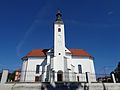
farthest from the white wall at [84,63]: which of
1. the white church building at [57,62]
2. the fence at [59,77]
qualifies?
the fence at [59,77]

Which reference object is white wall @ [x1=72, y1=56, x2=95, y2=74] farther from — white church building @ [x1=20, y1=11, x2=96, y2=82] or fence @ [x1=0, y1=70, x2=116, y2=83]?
fence @ [x1=0, y1=70, x2=116, y2=83]

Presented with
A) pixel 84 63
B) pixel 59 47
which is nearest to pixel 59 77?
pixel 59 47

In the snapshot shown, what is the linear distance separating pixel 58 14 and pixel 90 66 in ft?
48.8

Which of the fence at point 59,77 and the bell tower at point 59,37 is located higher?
the bell tower at point 59,37

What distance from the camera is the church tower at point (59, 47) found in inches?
1064

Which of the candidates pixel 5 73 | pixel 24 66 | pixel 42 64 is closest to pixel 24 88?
pixel 5 73

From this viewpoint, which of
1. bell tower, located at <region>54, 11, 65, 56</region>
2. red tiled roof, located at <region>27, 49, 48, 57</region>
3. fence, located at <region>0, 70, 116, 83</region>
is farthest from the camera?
red tiled roof, located at <region>27, 49, 48, 57</region>

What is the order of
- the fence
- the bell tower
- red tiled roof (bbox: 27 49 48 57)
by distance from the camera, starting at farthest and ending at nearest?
red tiled roof (bbox: 27 49 48 57) < the bell tower < the fence

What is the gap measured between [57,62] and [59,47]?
3.56m

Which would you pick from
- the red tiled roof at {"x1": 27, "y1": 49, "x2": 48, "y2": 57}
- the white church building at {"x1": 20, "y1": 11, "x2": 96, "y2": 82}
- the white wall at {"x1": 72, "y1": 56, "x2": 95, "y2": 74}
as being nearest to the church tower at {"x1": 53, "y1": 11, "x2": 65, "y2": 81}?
the white church building at {"x1": 20, "y1": 11, "x2": 96, "y2": 82}

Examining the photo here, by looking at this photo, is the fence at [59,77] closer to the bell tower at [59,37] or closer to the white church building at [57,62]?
the white church building at [57,62]

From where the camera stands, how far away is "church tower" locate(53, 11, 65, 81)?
2703 centimetres

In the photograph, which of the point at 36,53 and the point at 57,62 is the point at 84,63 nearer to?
the point at 57,62

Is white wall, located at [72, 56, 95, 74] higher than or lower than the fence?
higher
